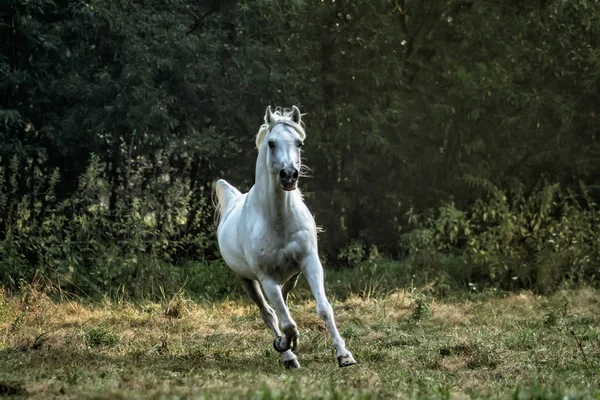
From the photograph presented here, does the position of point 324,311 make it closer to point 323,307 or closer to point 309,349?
point 323,307

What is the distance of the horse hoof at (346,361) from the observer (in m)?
7.54

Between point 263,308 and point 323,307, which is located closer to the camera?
point 323,307

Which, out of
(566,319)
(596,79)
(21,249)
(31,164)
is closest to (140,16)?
(31,164)

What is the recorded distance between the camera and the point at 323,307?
25.5 ft

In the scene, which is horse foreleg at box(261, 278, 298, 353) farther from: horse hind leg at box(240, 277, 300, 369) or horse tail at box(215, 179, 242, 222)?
horse tail at box(215, 179, 242, 222)

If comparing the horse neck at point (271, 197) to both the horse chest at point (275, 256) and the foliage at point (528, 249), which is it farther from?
the foliage at point (528, 249)

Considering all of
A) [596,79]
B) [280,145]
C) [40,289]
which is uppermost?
[596,79]

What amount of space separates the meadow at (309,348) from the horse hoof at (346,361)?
9 centimetres

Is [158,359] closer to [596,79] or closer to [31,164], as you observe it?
[31,164]

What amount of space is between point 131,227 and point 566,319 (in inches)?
245

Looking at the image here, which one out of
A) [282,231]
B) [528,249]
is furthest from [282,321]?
[528,249]

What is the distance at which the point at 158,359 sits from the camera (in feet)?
26.8

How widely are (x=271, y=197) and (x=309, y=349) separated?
167cm

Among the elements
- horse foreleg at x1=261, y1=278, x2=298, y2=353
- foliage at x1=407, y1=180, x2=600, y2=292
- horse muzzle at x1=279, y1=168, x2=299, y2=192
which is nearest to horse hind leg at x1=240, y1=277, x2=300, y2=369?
horse foreleg at x1=261, y1=278, x2=298, y2=353
